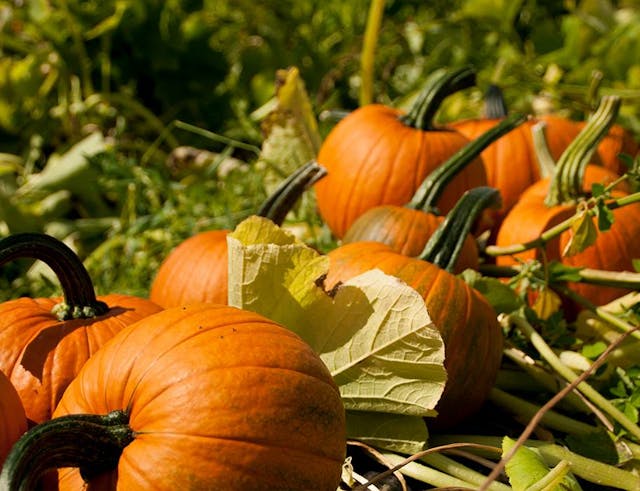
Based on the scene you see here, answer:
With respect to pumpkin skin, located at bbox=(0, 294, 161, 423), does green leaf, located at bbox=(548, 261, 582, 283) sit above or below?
below

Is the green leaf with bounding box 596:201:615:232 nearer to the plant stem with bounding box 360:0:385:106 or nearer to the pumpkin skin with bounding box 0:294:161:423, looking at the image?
the pumpkin skin with bounding box 0:294:161:423

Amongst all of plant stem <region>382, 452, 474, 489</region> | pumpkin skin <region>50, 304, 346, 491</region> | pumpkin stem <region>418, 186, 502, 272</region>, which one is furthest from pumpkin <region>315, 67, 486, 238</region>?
pumpkin skin <region>50, 304, 346, 491</region>

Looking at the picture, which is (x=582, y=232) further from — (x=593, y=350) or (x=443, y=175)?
→ (x=443, y=175)

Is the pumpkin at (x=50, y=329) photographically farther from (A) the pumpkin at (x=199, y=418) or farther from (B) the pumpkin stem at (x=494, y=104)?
(B) the pumpkin stem at (x=494, y=104)

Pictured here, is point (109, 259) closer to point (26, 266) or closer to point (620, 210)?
point (26, 266)

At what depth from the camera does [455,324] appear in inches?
60.7

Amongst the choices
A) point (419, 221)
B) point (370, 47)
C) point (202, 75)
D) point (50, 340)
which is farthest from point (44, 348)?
point (202, 75)

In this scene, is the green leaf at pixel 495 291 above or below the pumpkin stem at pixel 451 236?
below

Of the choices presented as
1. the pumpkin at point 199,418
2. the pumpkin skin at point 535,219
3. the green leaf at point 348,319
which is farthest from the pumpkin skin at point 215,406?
the pumpkin skin at point 535,219

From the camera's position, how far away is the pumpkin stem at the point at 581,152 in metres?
2.04

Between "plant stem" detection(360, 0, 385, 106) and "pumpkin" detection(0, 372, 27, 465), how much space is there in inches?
85.8

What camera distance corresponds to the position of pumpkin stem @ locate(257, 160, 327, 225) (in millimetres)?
2000

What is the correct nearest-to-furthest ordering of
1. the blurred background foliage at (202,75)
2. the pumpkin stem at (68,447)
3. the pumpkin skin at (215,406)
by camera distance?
the pumpkin stem at (68,447)
the pumpkin skin at (215,406)
the blurred background foliage at (202,75)

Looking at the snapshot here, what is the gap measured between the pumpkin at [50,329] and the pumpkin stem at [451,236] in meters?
0.61
